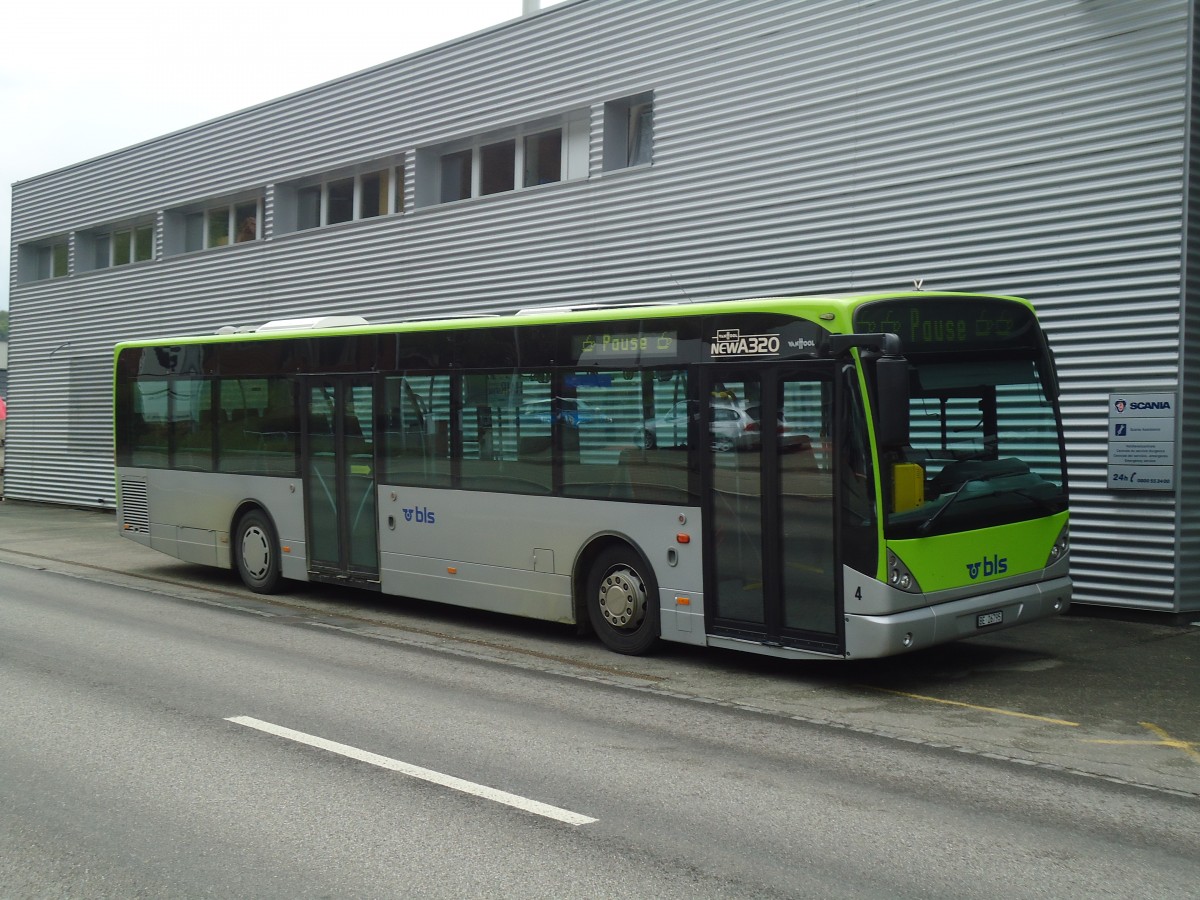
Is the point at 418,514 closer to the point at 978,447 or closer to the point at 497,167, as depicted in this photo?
the point at 978,447

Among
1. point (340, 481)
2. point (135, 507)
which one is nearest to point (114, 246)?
point (135, 507)

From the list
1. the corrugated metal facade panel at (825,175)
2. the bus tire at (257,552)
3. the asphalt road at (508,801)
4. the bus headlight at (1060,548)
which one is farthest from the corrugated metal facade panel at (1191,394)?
the bus tire at (257,552)

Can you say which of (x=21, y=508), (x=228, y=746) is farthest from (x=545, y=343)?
(x=21, y=508)

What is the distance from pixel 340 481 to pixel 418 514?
51.4 inches

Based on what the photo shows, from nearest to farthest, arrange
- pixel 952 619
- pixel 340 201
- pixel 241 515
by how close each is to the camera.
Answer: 1. pixel 952 619
2. pixel 241 515
3. pixel 340 201

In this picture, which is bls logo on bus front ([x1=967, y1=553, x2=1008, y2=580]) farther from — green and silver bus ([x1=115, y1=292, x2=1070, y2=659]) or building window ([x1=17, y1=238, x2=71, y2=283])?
building window ([x1=17, y1=238, x2=71, y2=283])

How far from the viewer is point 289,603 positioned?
13.3 metres

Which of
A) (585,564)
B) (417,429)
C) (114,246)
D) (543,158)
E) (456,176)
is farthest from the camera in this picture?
(114,246)

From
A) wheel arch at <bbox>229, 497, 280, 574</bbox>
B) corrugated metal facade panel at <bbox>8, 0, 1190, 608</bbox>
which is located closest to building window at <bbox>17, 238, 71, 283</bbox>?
corrugated metal facade panel at <bbox>8, 0, 1190, 608</bbox>

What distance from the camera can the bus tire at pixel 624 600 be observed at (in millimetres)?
9719

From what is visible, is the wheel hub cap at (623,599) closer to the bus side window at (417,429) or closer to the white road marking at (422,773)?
the bus side window at (417,429)

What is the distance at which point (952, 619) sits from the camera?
8359 mm

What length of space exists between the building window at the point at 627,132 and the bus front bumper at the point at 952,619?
957 cm

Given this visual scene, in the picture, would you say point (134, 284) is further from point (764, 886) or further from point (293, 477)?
point (764, 886)
